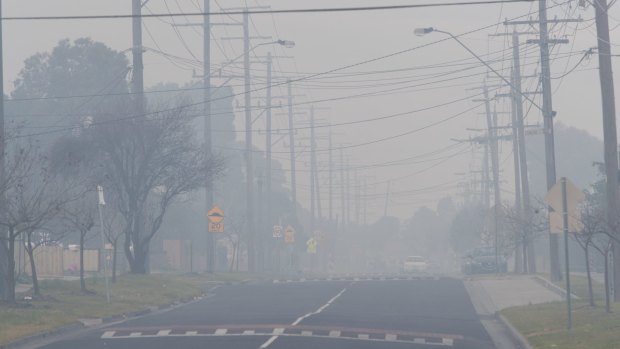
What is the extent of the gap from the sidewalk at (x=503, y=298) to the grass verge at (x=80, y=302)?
8996mm

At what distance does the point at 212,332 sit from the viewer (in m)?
22.9

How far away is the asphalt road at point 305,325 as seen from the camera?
2097 centimetres

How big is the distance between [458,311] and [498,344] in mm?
9316

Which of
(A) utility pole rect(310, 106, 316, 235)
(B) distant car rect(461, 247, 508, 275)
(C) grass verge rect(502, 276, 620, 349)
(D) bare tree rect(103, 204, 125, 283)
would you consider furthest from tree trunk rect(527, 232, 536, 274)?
(A) utility pole rect(310, 106, 316, 235)

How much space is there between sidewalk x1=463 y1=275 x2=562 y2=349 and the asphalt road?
382mm

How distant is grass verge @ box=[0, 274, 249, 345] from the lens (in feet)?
80.2

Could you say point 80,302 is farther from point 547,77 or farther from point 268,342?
point 547,77

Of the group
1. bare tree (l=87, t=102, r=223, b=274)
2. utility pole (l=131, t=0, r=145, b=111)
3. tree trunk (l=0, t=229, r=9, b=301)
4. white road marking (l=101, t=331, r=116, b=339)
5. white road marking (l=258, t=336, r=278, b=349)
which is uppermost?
utility pole (l=131, t=0, r=145, b=111)

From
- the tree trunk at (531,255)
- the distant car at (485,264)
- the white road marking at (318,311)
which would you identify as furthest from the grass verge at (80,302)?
the distant car at (485,264)

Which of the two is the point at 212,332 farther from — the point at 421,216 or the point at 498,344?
the point at 421,216

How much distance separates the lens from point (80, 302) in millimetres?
31141

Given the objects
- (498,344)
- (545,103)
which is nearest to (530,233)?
(545,103)

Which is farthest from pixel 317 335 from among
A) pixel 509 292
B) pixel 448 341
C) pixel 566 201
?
pixel 509 292

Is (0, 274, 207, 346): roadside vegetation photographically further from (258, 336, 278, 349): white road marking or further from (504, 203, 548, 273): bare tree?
(504, 203, 548, 273): bare tree
